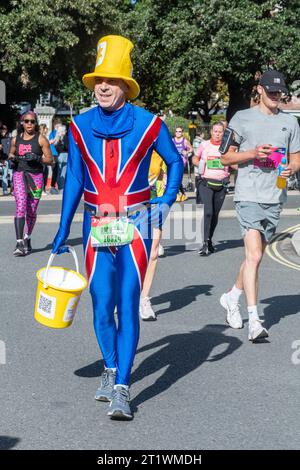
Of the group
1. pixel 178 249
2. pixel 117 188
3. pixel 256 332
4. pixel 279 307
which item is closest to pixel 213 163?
pixel 178 249

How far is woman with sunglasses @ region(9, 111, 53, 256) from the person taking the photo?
11.8 meters

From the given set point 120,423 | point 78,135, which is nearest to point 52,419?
point 120,423

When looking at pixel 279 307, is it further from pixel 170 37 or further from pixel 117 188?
pixel 170 37

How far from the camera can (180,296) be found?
9.10m

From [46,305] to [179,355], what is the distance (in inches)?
62.9

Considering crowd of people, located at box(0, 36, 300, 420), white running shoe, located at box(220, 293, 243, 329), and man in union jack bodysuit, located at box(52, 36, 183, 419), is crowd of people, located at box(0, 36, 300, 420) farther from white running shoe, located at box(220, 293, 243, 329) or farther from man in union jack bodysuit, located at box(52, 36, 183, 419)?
white running shoe, located at box(220, 293, 243, 329)

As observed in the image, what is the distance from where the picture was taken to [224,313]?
818 centimetres

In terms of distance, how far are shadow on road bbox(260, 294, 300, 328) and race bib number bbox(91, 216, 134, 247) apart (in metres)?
2.76

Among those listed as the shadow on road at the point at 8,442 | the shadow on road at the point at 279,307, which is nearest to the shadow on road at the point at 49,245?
the shadow on road at the point at 279,307

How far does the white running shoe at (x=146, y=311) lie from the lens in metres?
7.89

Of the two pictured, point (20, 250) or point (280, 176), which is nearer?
point (280, 176)

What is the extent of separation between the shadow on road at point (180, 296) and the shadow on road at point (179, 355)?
3.19 feet
